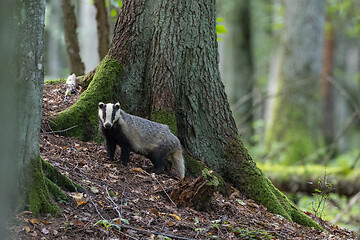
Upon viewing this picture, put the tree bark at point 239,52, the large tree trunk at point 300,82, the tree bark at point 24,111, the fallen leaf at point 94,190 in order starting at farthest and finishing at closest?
the tree bark at point 239,52 → the large tree trunk at point 300,82 → the fallen leaf at point 94,190 → the tree bark at point 24,111

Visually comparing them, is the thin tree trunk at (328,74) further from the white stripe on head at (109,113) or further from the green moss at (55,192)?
the green moss at (55,192)

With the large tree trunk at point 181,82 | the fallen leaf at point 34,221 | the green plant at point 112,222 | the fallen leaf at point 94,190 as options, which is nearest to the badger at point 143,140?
the large tree trunk at point 181,82

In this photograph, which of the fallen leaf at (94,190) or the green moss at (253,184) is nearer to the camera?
the fallen leaf at (94,190)

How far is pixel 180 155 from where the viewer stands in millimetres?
6828

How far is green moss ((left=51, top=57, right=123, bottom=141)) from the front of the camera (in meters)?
6.80

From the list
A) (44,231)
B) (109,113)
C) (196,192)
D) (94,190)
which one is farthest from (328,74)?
(44,231)

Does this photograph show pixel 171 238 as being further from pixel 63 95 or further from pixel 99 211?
pixel 63 95

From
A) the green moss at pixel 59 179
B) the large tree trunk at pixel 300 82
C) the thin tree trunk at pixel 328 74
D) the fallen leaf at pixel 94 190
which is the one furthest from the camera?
the thin tree trunk at pixel 328 74

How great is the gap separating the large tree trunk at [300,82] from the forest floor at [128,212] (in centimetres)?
644

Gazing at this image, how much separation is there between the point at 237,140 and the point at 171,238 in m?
2.67

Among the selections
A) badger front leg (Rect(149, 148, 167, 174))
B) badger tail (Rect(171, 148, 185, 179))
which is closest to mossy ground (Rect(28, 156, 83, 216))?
badger front leg (Rect(149, 148, 167, 174))

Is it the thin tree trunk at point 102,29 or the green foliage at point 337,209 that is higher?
the thin tree trunk at point 102,29

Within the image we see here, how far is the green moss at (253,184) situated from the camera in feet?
22.3

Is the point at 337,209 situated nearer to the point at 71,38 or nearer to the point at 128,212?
the point at 128,212
